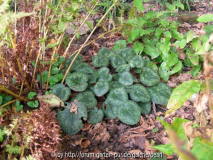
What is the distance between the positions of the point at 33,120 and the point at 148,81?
4.67 feet

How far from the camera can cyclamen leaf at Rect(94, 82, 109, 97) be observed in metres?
2.11

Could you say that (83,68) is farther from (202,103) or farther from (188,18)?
(188,18)

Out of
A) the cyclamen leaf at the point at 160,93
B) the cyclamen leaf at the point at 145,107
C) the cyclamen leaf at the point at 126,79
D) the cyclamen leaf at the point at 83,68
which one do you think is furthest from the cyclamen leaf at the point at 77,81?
the cyclamen leaf at the point at 160,93

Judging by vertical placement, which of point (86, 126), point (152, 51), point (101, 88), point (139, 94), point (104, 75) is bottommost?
point (86, 126)

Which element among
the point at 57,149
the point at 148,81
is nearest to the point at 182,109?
the point at 148,81

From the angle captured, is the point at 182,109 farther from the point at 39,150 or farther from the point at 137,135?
the point at 39,150

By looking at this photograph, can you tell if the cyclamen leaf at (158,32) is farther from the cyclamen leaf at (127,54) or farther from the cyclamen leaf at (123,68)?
the cyclamen leaf at (123,68)

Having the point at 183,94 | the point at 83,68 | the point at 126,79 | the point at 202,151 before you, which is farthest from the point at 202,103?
the point at 83,68

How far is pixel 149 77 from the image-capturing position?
2.37 meters

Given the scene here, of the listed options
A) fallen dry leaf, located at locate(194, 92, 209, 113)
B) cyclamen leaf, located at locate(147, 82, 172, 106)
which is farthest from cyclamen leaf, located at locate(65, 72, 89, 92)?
fallen dry leaf, located at locate(194, 92, 209, 113)

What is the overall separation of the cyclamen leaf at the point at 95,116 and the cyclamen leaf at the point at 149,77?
631 mm

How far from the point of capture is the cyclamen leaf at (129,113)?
1999mm

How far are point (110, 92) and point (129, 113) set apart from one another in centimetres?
31

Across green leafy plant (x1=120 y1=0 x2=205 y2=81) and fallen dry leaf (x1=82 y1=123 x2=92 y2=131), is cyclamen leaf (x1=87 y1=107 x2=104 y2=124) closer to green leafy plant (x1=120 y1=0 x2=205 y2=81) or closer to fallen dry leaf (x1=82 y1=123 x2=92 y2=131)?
fallen dry leaf (x1=82 y1=123 x2=92 y2=131)
